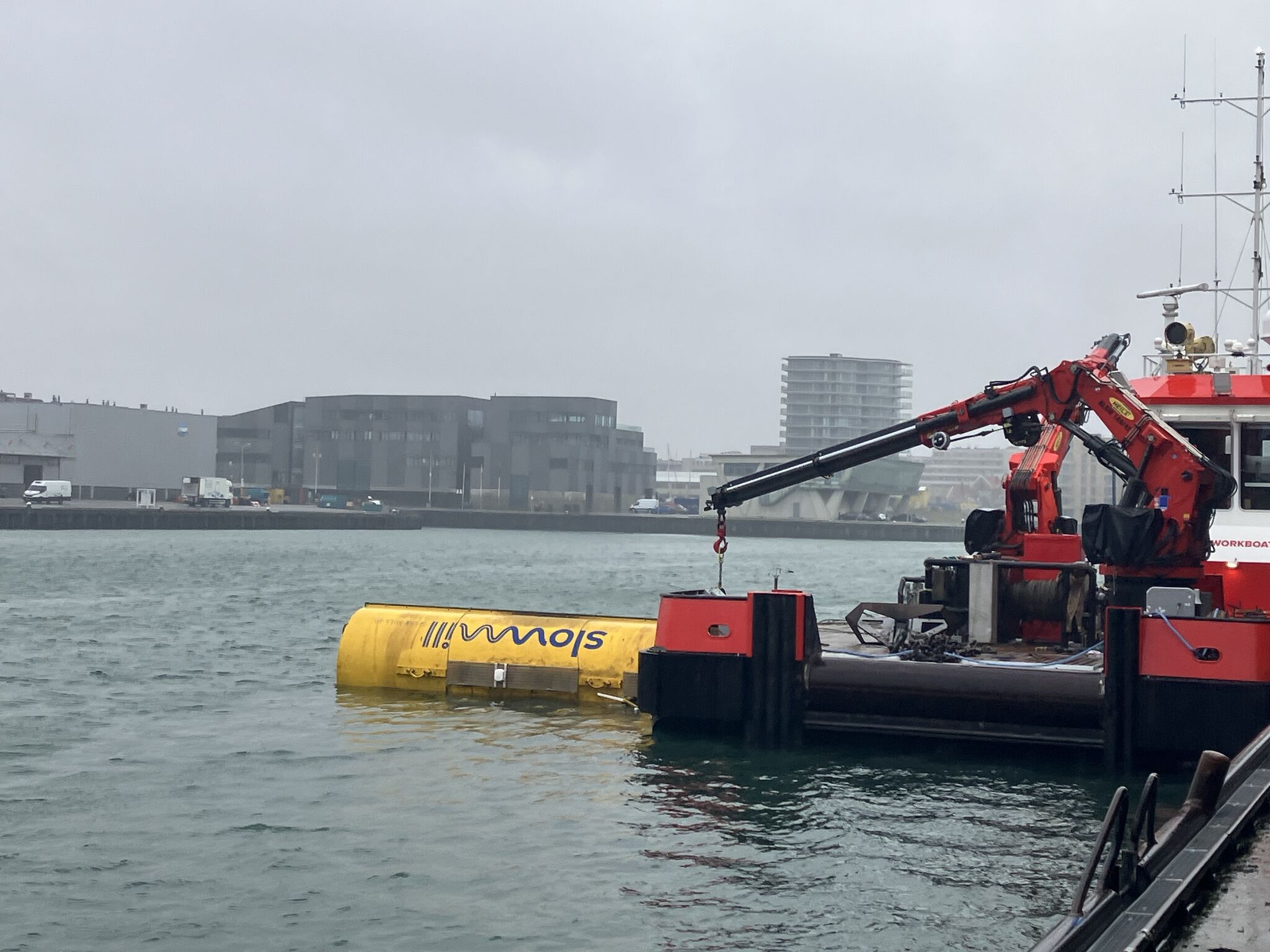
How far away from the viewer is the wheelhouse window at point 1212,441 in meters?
17.5

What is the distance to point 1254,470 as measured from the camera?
17531 millimetres

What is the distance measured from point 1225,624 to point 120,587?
136 feet

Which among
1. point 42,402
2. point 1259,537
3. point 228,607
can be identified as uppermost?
point 42,402

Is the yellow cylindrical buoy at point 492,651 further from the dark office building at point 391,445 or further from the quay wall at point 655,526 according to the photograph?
the dark office building at point 391,445

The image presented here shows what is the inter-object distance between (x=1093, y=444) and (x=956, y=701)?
14.1 feet

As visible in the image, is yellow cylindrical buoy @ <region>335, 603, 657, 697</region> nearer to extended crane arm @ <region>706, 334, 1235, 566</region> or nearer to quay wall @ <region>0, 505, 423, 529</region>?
extended crane arm @ <region>706, 334, 1235, 566</region>

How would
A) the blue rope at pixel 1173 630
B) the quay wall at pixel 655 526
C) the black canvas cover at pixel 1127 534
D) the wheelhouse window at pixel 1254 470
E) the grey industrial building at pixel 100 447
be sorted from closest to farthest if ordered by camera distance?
the blue rope at pixel 1173 630
the black canvas cover at pixel 1127 534
the wheelhouse window at pixel 1254 470
the grey industrial building at pixel 100 447
the quay wall at pixel 655 526

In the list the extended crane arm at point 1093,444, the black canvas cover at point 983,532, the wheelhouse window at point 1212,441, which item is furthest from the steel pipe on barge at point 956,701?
the black canvas cover at point 983,532

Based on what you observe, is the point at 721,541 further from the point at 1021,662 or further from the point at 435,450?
the point at 435,450

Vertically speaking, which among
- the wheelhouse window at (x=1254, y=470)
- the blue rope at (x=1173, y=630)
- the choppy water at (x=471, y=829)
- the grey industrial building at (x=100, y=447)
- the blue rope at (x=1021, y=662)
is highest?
the grey industrial building at (x=100, y=447)

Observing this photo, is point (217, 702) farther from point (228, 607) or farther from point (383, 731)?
point (228, 607)

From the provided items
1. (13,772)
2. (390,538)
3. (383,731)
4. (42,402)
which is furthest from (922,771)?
(42,402)

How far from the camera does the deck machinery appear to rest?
13.7 m

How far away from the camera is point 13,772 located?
15375 millimetres
